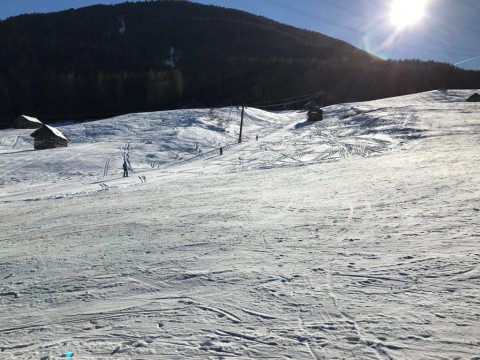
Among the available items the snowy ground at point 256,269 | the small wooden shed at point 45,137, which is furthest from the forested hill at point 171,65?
the snowy ground at point 256,269

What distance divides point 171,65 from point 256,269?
142568 mm

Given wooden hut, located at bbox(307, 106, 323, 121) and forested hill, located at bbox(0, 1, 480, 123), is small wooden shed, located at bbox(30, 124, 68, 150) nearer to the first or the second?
wooden hut, located at bbox(307, 106, 323, 121)

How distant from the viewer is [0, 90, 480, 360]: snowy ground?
14.9 feet

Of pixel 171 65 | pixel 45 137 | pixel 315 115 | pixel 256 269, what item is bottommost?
pixel 256 269

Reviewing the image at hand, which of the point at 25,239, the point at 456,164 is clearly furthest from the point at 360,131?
the point at 25,239

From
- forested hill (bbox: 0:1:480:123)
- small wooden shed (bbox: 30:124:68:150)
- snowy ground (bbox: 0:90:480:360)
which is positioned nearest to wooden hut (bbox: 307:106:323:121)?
small wooden shed (bbox: 30:124:68:150)

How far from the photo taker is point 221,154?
109 feet

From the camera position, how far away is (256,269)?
6684 mm

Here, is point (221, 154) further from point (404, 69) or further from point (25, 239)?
point (404, 69)

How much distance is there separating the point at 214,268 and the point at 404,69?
10409 centimetres

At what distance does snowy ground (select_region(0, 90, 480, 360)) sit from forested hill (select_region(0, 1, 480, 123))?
257 feet

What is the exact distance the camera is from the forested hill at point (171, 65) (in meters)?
92.4

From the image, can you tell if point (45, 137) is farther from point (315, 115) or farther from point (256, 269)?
point (256, 269)

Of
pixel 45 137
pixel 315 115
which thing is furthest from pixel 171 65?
Answer: pixel 45 137
